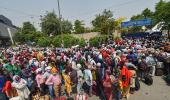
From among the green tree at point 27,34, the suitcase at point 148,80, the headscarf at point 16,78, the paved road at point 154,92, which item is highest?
the green tree at point 27,34

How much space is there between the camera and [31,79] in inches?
469

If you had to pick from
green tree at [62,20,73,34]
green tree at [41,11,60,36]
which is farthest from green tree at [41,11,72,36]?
green tree at [62,20,73,34]

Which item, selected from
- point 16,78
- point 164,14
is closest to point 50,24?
point 164,14

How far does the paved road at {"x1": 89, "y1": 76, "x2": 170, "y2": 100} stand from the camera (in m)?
11.7

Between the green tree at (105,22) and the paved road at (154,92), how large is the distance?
42618 millimetres

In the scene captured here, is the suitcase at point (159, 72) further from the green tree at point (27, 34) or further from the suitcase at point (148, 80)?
the green tree at point (27, 34)

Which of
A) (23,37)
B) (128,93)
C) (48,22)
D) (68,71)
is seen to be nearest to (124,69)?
(128,93)

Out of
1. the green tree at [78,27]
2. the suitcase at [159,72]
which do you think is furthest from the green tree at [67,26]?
the suitcase at [159,72]

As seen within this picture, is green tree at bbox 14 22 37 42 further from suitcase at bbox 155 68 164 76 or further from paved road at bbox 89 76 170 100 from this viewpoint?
paved road at bbox 89 76 170 100

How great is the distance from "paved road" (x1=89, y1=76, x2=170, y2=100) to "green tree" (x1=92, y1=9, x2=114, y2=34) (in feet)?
140

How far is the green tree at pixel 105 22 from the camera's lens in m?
57.7

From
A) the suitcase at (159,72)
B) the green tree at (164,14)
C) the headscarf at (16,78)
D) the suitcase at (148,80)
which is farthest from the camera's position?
the green tree at (164,14)

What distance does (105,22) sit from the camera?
193ft

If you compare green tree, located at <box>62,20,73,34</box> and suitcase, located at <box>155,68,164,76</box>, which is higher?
green tree, located at <box>62,20,73,34</box>
